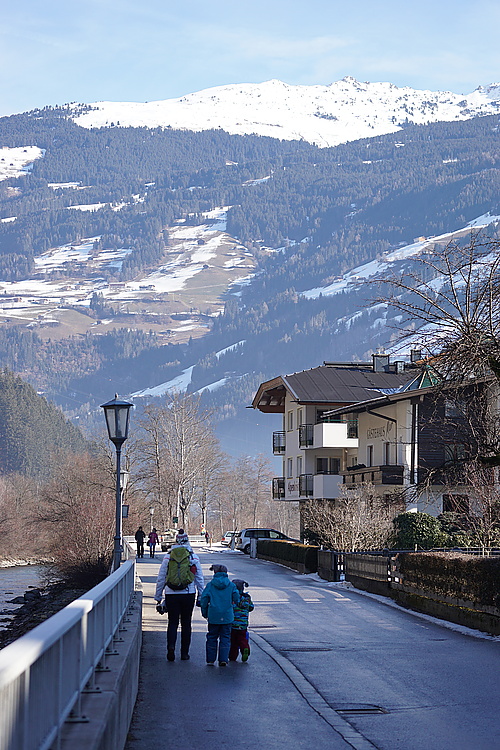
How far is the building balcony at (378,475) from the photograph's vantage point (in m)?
50.9

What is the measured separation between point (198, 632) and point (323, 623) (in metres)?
2.97

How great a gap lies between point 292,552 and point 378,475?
484 inches

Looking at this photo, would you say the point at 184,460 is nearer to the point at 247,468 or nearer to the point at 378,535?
the point at 378,535

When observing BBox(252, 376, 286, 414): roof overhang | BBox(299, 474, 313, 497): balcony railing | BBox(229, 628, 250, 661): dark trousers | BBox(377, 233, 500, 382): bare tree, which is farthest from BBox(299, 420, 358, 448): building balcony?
BBox(229, 628, 250, 661): dark trousers

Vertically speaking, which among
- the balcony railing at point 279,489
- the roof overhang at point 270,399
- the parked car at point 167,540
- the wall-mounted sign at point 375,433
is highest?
the roof overhang at point 270,399

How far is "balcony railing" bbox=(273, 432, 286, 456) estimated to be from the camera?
70681 millimetres

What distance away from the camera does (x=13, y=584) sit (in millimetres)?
61406

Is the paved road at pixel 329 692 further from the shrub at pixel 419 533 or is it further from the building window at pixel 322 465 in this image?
the building window at pixel 322 465

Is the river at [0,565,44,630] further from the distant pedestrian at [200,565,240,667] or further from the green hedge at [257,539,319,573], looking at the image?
the distant pedestrian at [200,565,240,667]

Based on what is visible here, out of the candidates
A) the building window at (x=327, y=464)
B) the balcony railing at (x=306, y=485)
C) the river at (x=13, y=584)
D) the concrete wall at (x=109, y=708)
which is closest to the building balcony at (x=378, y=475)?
the balcony railing at (x=306, y=485)

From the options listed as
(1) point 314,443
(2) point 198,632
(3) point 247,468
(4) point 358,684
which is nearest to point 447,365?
(4) point 358,684

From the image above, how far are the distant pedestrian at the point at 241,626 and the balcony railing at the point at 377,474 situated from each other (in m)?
34.6

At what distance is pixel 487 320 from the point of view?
15289 millimetres

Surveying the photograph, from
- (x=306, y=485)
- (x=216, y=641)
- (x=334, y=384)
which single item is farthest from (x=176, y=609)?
(x=334, y=384)
